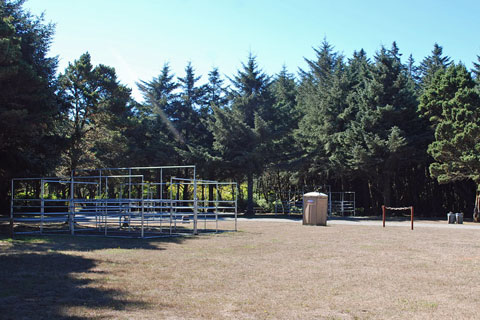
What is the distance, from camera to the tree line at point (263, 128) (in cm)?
2139

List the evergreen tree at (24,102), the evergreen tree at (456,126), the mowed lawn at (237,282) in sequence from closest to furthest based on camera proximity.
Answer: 1. the mowed lawn at (237,282)
2. the evergreen tree at (24,102)
3. the evergreen tree at (456,126)

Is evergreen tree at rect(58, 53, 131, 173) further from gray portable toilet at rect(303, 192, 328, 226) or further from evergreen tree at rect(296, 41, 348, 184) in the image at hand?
evergreen tree at rect(296, 41, 348, 184)

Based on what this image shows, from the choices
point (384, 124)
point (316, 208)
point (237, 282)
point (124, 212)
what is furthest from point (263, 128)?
point (237, 282)

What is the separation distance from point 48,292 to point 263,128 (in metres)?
26.5

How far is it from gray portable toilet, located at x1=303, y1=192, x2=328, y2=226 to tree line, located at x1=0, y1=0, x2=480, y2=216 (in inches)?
378

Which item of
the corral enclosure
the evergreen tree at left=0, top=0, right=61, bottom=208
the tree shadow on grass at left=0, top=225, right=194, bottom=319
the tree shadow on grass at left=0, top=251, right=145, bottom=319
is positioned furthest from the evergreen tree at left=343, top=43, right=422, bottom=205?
the tree shadow on grass at left=0, top=251, right=145, bottom=319

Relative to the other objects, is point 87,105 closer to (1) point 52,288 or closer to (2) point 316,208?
(2) point 316,208

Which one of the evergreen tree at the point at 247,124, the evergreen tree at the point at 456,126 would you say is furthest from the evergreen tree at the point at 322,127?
the evergreen tree at the point at 456,126

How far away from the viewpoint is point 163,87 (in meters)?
39.8

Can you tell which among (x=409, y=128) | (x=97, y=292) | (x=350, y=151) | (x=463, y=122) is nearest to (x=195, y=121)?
(x=350, y=151)

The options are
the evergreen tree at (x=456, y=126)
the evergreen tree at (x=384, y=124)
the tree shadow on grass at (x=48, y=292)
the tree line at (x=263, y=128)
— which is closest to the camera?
the tree shadow on grass at (x=48, y=292)

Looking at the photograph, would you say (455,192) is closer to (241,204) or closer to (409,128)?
(409,128)

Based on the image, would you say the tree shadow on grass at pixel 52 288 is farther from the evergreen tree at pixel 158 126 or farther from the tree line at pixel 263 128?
the evergreen tree at pixel 158 126

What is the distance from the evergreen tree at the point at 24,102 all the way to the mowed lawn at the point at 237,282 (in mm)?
6584
